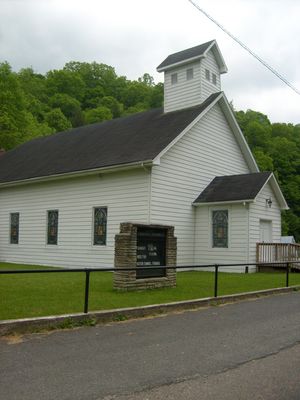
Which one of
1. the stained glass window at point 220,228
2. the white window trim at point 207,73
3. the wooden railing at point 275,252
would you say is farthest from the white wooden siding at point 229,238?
the white window trim at point 207,73

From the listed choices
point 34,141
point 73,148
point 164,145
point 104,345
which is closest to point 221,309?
point 104,345

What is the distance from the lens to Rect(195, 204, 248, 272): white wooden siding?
62.0ft

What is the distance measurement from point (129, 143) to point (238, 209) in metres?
5.54

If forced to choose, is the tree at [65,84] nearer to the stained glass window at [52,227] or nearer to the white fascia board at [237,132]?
the white fascia board at [237,132]

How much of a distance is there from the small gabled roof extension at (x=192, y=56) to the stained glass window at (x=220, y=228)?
8.02m

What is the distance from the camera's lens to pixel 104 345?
6.66m

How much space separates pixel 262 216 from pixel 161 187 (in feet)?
16.2

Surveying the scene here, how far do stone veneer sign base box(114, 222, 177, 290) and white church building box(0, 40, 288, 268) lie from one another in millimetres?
4834

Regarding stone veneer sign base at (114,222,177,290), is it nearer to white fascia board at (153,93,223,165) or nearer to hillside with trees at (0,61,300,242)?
white fascia board at (153,93,223,165)

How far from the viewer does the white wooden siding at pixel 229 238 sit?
18891 millimetres

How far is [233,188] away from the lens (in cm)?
1983

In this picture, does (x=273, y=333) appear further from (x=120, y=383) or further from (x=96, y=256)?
(x=96, y=256)

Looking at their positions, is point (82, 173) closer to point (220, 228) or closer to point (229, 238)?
point (220, 228)

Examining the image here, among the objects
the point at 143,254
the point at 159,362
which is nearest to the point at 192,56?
the point at 143,254
